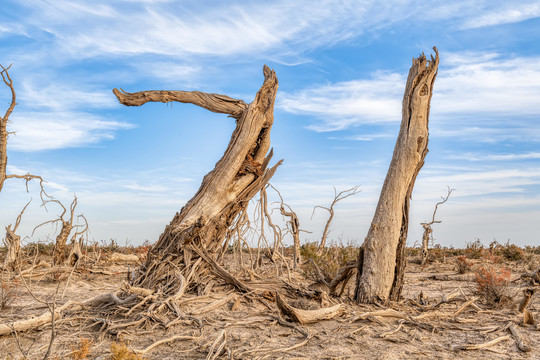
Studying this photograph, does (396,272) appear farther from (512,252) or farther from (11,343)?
(512,252)

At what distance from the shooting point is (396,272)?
7.29 meters

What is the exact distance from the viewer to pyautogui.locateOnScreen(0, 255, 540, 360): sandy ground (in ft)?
17.3

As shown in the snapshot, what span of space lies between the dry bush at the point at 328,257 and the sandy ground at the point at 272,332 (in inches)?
72.6

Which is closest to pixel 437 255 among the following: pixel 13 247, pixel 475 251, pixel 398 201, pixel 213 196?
pixel 475 251

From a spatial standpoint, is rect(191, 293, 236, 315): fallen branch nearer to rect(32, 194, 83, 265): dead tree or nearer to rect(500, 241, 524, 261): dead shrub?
rect(32, 194, 83, 265): dead tree

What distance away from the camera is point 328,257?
45.6ft

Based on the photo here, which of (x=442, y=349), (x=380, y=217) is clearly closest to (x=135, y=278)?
(x=380, y=217)

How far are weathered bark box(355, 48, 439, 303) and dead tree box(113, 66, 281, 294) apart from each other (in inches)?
73.7

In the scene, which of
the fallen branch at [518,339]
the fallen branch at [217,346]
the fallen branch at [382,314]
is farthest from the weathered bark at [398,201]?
the fallen branch at [217,346]

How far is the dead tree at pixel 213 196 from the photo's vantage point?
23.4 feet

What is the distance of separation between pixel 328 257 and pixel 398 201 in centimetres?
678

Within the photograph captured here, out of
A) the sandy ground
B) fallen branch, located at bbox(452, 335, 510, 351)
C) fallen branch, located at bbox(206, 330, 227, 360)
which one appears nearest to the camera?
fallen branch, located at bbox(206, 330, 227, 360)

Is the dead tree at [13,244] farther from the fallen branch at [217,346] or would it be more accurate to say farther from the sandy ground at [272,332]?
the fallen branch at [217,346]

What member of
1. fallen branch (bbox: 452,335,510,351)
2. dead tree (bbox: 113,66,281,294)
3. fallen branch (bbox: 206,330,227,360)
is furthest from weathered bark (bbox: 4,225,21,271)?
fallen branch (bbox: 452,335,510,351)
